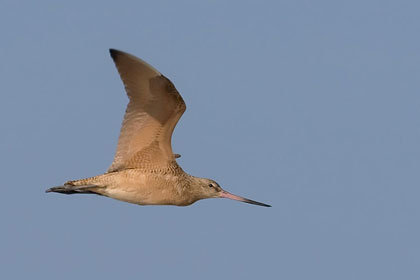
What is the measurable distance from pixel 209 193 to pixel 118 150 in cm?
179

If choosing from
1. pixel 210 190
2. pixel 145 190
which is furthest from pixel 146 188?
pixel 210 190

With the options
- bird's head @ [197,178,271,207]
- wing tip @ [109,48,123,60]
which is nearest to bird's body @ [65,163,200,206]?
bird's head @ [197,178,271,207]

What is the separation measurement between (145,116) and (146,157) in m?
0.82

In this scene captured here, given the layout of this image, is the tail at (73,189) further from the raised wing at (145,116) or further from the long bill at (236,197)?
the long bill at (236,197)

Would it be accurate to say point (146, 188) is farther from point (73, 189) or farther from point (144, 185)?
point (73, 189)

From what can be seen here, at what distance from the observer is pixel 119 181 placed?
16.9 m

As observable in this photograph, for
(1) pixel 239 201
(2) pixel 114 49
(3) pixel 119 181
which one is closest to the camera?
(2) pixel 114 49

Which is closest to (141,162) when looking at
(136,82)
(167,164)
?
(167,164)

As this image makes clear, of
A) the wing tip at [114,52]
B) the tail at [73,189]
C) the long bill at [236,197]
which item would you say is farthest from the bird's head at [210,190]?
the wing tip at [114,52]

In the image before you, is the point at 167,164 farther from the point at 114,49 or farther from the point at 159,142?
the point at 114,49

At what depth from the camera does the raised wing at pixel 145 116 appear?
52.4 ft

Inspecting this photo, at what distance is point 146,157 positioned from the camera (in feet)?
56.3

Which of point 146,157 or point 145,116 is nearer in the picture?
point 145,116

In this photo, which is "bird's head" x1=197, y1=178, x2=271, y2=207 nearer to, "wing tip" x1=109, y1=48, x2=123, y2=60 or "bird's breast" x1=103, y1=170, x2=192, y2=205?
"bird's breast" x1=103, y1=170, x2=192, y2=205
